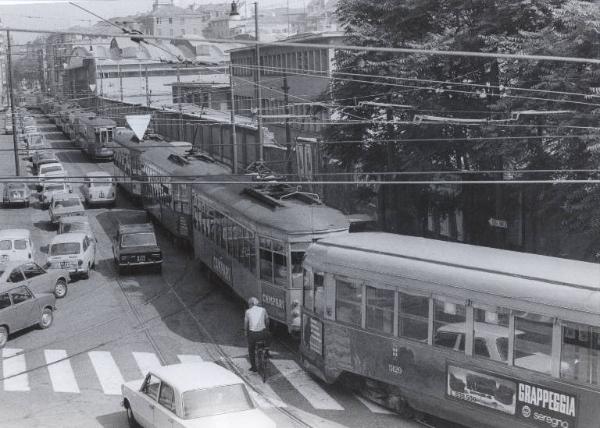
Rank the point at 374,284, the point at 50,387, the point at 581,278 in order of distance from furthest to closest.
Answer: the point at 50,387 < the point at 374,284 < the point at 581,278

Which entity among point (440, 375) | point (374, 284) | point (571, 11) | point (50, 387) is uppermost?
point (571, 11)

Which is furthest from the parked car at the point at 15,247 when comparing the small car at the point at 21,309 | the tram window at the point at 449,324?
the tram window at the point at 449,324

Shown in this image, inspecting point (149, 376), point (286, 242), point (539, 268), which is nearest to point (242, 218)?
point (286, 242)

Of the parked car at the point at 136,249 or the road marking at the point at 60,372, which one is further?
the parked car at the point at 136,249

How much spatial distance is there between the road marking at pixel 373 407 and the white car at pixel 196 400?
118 inches

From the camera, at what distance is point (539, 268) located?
1232 centimetres

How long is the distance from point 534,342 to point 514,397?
85 cm

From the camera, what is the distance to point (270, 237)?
61.1 feet

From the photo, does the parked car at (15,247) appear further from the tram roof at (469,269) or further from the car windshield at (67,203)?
the tram roof at (469,269)

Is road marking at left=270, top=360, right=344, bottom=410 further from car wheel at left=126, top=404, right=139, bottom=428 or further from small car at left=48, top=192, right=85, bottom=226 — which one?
small car at left=48, top=192, right=85, bottom=226

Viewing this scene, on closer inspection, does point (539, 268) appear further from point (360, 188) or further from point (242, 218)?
point (360, 188)

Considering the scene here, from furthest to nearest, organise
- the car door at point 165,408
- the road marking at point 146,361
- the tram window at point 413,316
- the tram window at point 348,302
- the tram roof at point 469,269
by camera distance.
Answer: the road marking at point 146,361 → the tram window at point 348,302 → the tram window at point 413,316 → the car door at point 165,408 → the tram roof at point 469,269

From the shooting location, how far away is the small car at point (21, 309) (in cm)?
1936

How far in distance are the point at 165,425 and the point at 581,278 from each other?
238 inches
